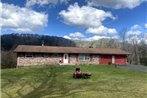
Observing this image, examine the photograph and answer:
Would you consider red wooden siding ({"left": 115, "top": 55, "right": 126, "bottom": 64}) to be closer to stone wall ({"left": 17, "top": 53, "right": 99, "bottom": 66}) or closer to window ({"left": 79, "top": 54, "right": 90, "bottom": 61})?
stone wall ({"left": 17, "top": 53, "right": 99, "bottom": 66})

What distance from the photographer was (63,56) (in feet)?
138

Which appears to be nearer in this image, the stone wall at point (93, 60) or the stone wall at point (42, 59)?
the stone wall at point (42, 59)

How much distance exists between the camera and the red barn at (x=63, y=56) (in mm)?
39594

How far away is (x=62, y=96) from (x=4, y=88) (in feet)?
19.6

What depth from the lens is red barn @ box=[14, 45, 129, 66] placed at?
39.6m

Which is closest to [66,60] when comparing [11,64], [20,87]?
[11,64]

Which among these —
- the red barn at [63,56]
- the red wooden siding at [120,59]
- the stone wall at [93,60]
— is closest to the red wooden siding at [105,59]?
the red barn at [63,56]

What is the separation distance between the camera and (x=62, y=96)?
1583cm

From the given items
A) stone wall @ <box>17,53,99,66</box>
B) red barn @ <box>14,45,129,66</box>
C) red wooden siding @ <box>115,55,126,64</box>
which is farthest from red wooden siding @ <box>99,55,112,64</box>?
stone wall @ <box>17,53,99,66</box>

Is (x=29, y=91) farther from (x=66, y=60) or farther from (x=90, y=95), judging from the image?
(x=66, y=60)

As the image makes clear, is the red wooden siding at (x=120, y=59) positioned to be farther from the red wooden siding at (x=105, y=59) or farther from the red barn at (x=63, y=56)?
the red wooden siding at (x=105, y=59)

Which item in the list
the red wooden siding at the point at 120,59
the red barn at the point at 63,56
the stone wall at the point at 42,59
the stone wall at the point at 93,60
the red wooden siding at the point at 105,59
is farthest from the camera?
the red wooden siding at the point at 120,59

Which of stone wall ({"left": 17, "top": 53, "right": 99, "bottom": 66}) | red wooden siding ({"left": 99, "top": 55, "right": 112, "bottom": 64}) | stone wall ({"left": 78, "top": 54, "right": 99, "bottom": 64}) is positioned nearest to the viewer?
stone wall ({"left": 17, "top": 53, "right": 99, "bottom": 66})

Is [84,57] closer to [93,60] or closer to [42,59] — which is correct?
[93,60]
